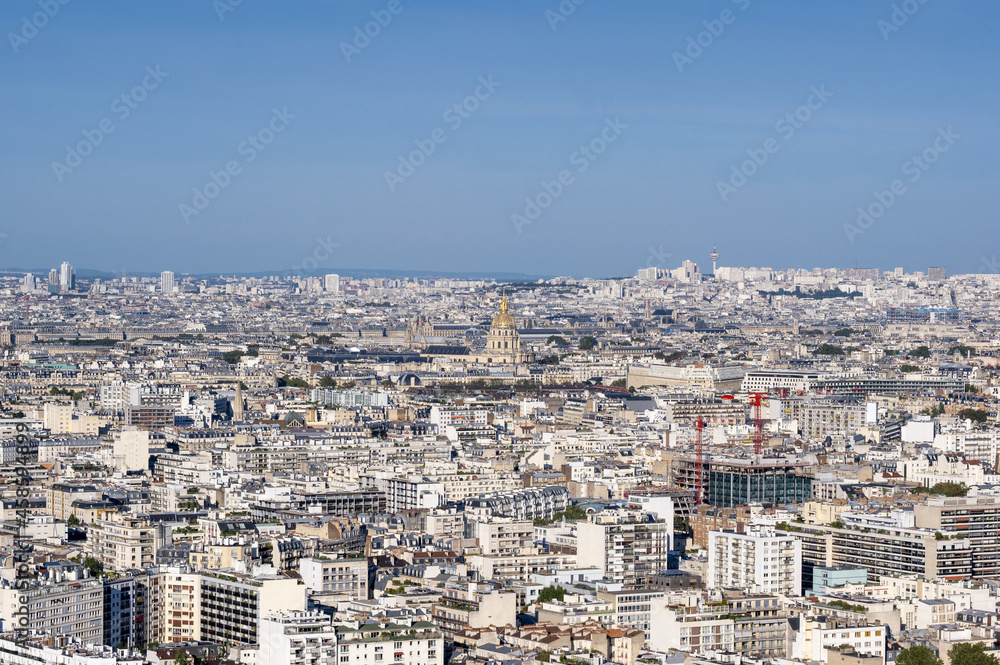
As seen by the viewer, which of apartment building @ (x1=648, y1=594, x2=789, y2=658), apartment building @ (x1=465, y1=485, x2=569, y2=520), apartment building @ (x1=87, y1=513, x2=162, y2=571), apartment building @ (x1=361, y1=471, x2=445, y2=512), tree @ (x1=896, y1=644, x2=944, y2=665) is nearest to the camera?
tree @ (x1=896, y1=644, x2=944, y2=665)

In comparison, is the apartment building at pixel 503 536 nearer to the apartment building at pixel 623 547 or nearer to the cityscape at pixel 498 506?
the cityscape at pixel 498 506

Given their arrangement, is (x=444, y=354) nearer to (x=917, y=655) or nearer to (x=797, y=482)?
(x=797, y=482)

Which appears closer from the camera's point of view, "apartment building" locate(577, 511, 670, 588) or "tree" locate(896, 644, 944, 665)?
"tree" locate(896, 644, 944, 665)

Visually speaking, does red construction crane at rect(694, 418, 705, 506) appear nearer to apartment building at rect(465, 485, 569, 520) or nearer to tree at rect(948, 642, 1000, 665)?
apartment building at rect(465, 485, 569, 520)

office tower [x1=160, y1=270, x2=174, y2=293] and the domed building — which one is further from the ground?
office tower [x1=160, y1=270, x2=174, y2=293]

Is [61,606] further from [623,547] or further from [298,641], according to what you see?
[623,547]

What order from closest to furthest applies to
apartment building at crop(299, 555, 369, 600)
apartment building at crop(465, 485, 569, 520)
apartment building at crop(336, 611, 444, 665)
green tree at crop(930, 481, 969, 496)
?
1. apartment building at crop(336, 611, 444, 665)
2. apartment building at crop(299, 555, 369, 600)
3. apartment building at crop(465, 485, 569, 520)
4. green tree at crop(930, 481, 969, 496)

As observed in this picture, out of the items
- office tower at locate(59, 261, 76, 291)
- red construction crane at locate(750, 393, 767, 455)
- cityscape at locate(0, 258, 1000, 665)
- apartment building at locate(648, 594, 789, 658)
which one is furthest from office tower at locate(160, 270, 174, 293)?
apartment building at locate(648, 594, 789, 658)

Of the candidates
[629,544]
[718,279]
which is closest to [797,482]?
[629,544]
